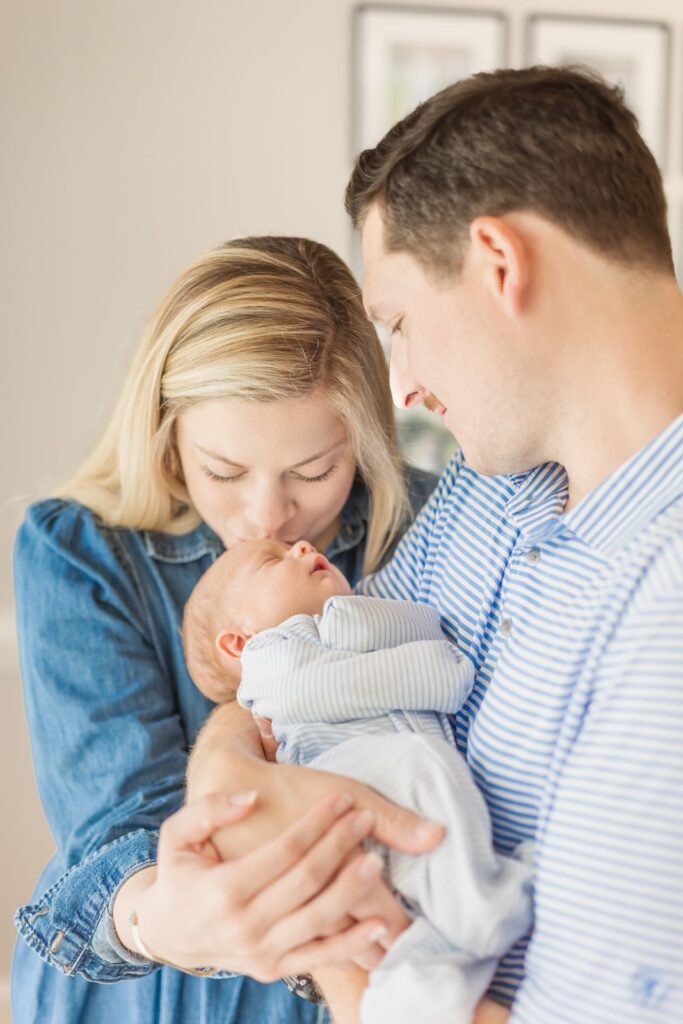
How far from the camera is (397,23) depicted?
347cm

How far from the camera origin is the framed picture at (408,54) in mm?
3471

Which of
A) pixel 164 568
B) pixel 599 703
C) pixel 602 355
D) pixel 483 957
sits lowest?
pixel 483 957

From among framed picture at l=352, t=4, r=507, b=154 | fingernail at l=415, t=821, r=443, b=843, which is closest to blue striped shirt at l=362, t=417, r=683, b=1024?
fingernail at l=415, t=821, r=443, b=843

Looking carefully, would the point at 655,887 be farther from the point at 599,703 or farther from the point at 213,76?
the point at 213,76

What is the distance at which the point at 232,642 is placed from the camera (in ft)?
5.63

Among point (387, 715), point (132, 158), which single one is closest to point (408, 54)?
point (132, 158)

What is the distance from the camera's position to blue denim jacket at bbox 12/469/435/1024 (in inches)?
65.3

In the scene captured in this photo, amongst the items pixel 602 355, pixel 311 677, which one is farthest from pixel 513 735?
pixel 602 355

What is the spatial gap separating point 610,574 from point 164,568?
938mm

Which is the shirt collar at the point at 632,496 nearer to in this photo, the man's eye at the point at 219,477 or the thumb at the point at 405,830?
the thumb at the point at 405,830

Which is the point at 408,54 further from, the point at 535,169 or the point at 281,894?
the point at 281,894

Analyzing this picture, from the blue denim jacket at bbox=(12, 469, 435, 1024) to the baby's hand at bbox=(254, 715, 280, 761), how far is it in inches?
9.0

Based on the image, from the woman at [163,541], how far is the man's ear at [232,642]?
186 millimetres

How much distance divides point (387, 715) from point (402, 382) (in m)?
0.48
